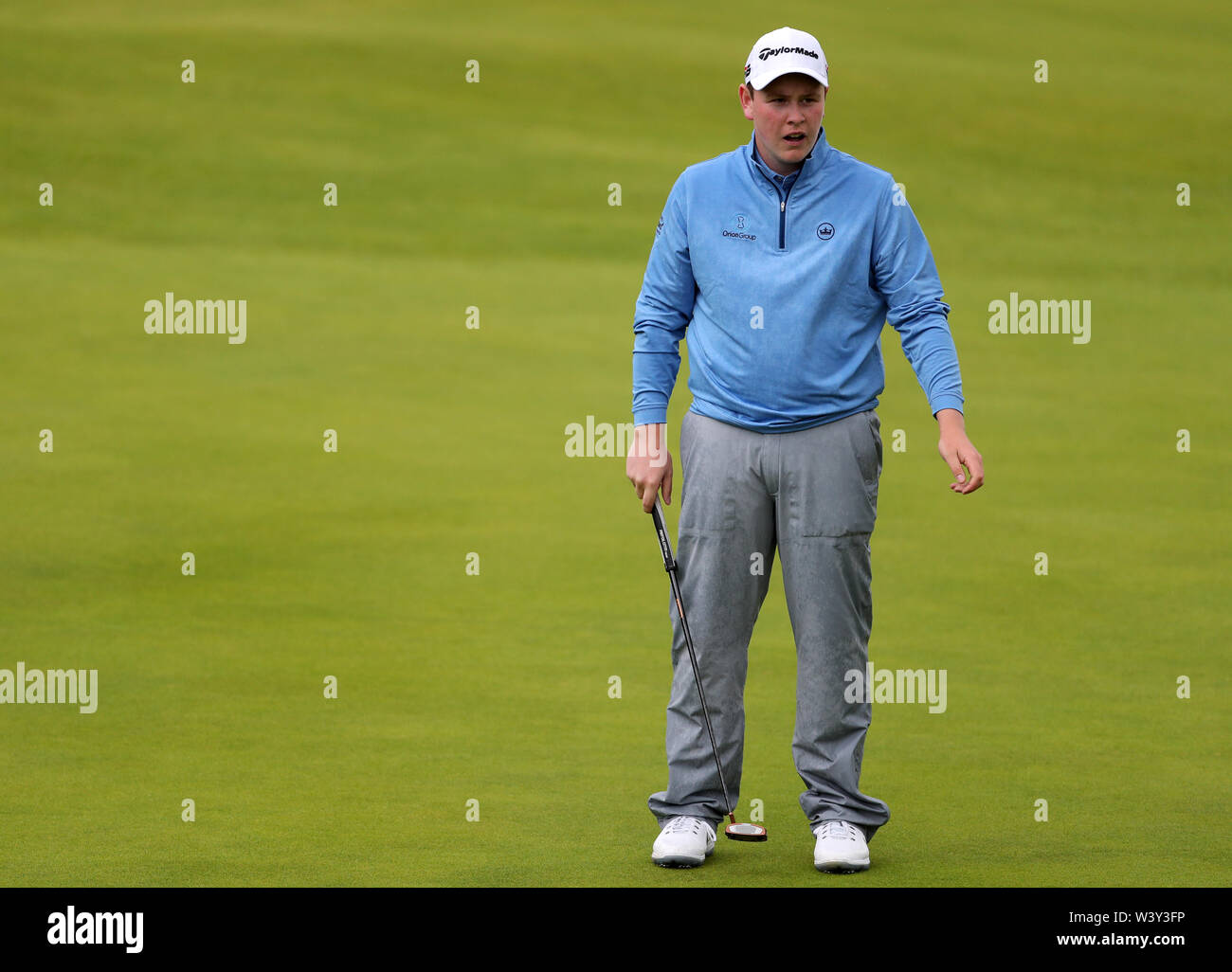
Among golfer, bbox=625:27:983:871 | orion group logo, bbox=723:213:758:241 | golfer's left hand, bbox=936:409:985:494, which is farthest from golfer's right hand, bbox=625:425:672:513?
golfer's left hand, bbox=936:409:985:494

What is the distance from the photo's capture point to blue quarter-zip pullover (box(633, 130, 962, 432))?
4.25 metres

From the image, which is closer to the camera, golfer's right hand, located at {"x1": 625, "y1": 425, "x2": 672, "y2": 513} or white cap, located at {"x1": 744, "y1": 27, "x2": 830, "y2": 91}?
white cap, located at {"x1": 744, "y1": 27, "x2": 830, "y2": 91}

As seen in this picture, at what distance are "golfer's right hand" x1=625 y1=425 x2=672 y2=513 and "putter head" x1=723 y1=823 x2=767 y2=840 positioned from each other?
2.66 feet

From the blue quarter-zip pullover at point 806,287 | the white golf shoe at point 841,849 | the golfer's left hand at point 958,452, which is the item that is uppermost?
the blue quarter-zip pullover at point 806,287

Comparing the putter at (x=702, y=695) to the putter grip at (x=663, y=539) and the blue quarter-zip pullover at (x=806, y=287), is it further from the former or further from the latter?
the blue quarter-zip pullover at (x=806, y=287)

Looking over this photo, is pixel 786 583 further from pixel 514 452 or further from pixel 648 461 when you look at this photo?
pixel 514 452

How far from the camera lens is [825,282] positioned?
4227 millimetres

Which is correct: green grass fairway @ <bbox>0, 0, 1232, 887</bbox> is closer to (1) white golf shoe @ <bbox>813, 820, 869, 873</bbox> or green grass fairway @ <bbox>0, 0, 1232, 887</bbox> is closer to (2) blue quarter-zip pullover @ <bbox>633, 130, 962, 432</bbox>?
(1) white golf shoe @ <bbox>813, 820, 869, 873</bbox>

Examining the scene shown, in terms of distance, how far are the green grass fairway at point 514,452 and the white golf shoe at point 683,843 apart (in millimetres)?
64

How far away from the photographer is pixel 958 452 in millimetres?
4141

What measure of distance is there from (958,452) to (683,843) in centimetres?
115

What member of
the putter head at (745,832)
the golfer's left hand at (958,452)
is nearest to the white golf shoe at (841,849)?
the putter head at (745,832)

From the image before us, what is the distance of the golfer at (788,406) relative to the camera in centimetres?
425

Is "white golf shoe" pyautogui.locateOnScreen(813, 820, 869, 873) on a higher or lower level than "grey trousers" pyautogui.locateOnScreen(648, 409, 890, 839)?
lower
